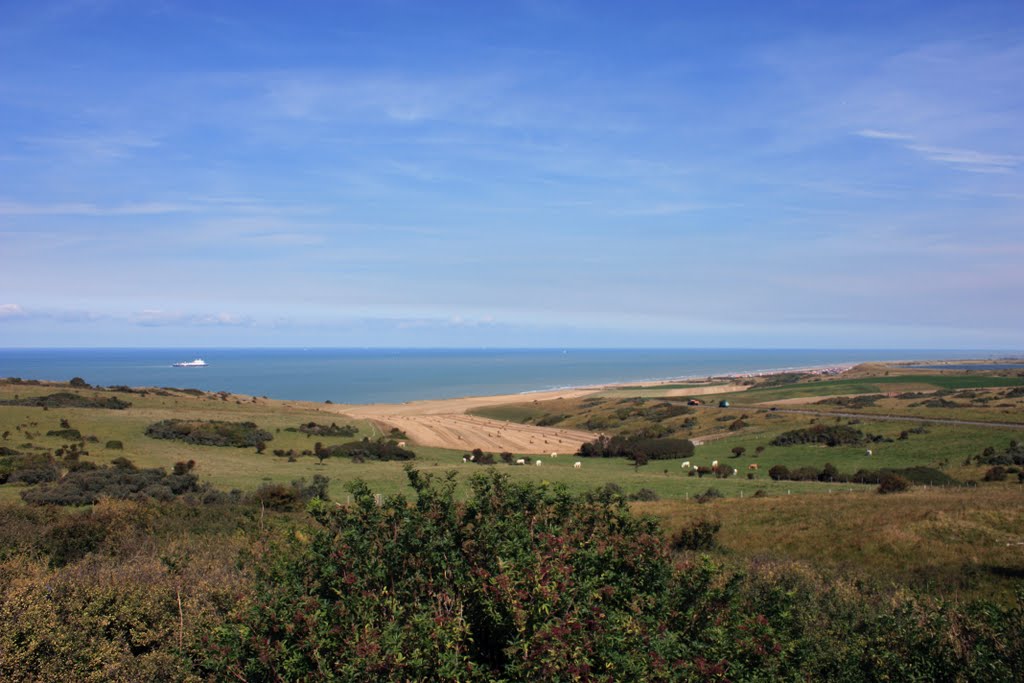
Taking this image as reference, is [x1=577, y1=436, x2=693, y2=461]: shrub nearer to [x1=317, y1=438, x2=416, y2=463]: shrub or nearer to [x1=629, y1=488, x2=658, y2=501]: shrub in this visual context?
[x1=317, y1=438, x2=416, y2=463]: shrub

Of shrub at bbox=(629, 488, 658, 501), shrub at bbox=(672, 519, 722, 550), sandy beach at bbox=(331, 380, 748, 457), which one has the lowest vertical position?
sandy beach at bbox=(331, 380, 748, 457)

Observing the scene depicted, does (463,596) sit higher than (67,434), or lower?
higher

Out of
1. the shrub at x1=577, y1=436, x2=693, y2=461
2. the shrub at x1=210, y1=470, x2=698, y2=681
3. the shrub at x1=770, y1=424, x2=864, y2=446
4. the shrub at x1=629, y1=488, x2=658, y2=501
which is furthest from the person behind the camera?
the shrub at x1=770, y1=424, x2=864, y2=446

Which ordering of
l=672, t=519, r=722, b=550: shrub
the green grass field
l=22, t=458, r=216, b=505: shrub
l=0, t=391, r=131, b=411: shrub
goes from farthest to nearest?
l=0, t=391, r=131, b=411: shrub → the green grass field → l=22, t=458, r=216, b=505: shrub → l=672, t=519, r=722, b=550: shrub

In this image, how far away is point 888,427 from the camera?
66062 mm

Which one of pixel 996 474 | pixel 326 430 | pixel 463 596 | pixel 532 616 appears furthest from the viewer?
pixel 326 430

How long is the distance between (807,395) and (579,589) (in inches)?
4618

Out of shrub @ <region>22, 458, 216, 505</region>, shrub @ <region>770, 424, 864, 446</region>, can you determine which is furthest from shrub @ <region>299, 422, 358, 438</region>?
shrub @ <region>770, 424, 864, 446</region>

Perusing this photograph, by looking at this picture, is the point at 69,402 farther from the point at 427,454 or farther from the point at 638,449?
the point at 638,449

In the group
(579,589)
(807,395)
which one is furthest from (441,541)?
(807,395)

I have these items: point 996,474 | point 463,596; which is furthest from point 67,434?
point 996,474

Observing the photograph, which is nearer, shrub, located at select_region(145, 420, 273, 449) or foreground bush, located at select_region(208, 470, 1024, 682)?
foreground bush, located at select_region(208, 470, 1024, 682)

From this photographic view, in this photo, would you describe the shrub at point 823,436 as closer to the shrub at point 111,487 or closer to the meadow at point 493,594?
the meadow at point 493,594

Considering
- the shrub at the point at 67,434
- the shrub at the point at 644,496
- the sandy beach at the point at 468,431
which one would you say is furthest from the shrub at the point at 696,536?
the shrub at the point at 67,434
